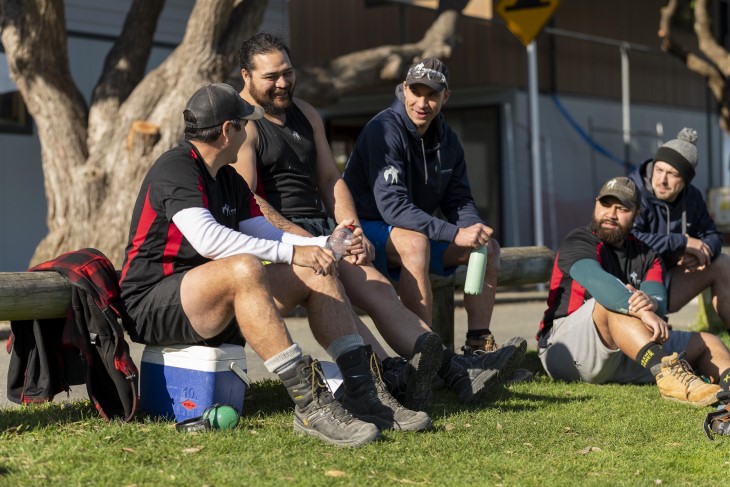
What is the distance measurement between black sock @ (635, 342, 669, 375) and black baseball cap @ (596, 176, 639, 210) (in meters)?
0.82

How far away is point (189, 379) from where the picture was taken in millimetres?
5121

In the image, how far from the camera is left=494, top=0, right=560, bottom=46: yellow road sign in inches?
522

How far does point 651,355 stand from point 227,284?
2320 mm

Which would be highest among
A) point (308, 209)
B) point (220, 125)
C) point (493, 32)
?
point (493, 32)

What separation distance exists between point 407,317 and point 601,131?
13.8 metres

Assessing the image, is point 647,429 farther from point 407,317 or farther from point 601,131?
point 601,131

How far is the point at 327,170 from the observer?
21.0 feet

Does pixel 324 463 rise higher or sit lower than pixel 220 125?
lower

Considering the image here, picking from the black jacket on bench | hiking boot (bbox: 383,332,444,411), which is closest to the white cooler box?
the black jacket on bench

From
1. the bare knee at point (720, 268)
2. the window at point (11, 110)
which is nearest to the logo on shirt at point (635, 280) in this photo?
the bare knee at point (720, 268)

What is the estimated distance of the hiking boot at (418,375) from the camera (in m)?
5.43

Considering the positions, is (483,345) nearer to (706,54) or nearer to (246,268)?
(246,268)

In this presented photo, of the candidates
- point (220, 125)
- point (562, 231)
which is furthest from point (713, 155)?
point (220, 125)

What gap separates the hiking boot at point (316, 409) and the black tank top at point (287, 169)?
1419 millimetres
